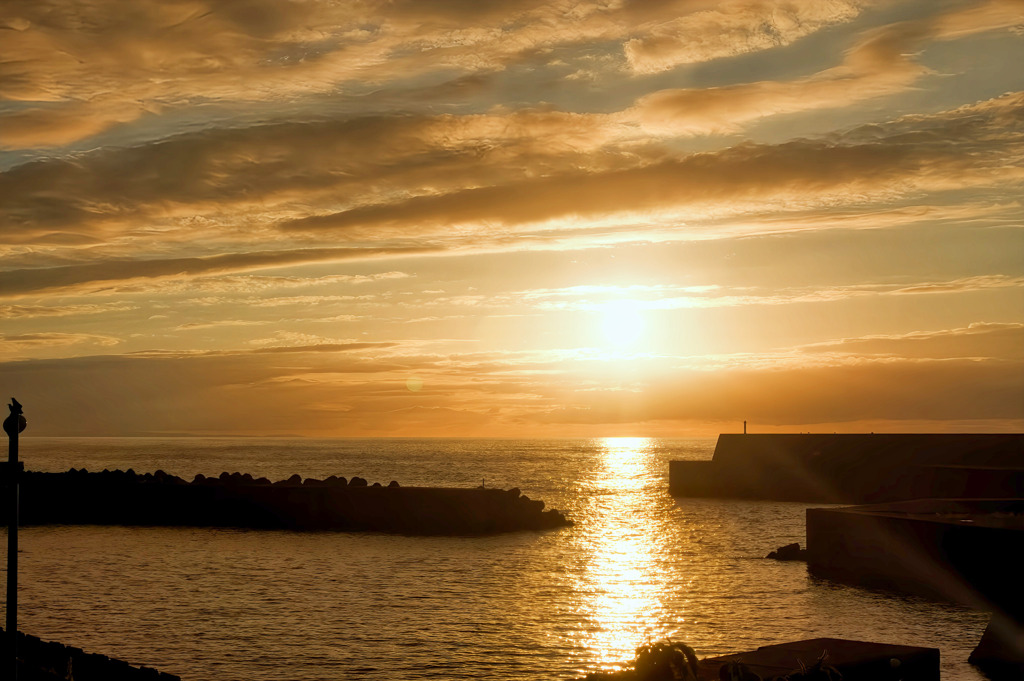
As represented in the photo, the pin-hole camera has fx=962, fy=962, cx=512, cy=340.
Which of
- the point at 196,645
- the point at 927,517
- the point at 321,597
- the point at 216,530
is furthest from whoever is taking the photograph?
the point at 216,530

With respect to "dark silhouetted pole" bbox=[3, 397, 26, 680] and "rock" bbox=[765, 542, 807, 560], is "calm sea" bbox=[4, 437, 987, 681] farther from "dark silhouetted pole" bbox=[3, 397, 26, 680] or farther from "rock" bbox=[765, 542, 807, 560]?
"dark silhouetted pole" bbox=[3, 397, 26, 680]

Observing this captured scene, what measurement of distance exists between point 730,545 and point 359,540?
2108 cm

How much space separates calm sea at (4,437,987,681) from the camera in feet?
82.9

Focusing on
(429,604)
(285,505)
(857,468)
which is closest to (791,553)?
(429,604)

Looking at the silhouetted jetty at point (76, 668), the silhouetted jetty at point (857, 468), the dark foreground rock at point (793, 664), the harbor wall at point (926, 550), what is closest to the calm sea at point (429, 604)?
the harbor wall at point (926, 550)

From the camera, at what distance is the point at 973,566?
107 ft

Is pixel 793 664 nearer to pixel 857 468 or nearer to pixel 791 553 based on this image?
pixel 791 553

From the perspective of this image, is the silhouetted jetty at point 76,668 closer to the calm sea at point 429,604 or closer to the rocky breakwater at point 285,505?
the calm sea at point 429,604

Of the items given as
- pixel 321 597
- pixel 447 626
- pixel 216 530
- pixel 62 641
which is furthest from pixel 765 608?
pixel 216 530

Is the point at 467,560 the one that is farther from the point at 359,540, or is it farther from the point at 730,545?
the point at 730,545

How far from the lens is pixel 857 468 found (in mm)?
82562

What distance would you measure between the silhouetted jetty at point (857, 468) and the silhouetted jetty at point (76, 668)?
57789mm

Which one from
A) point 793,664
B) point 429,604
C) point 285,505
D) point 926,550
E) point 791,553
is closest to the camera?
point 793,664

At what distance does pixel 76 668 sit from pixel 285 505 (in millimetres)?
46049
